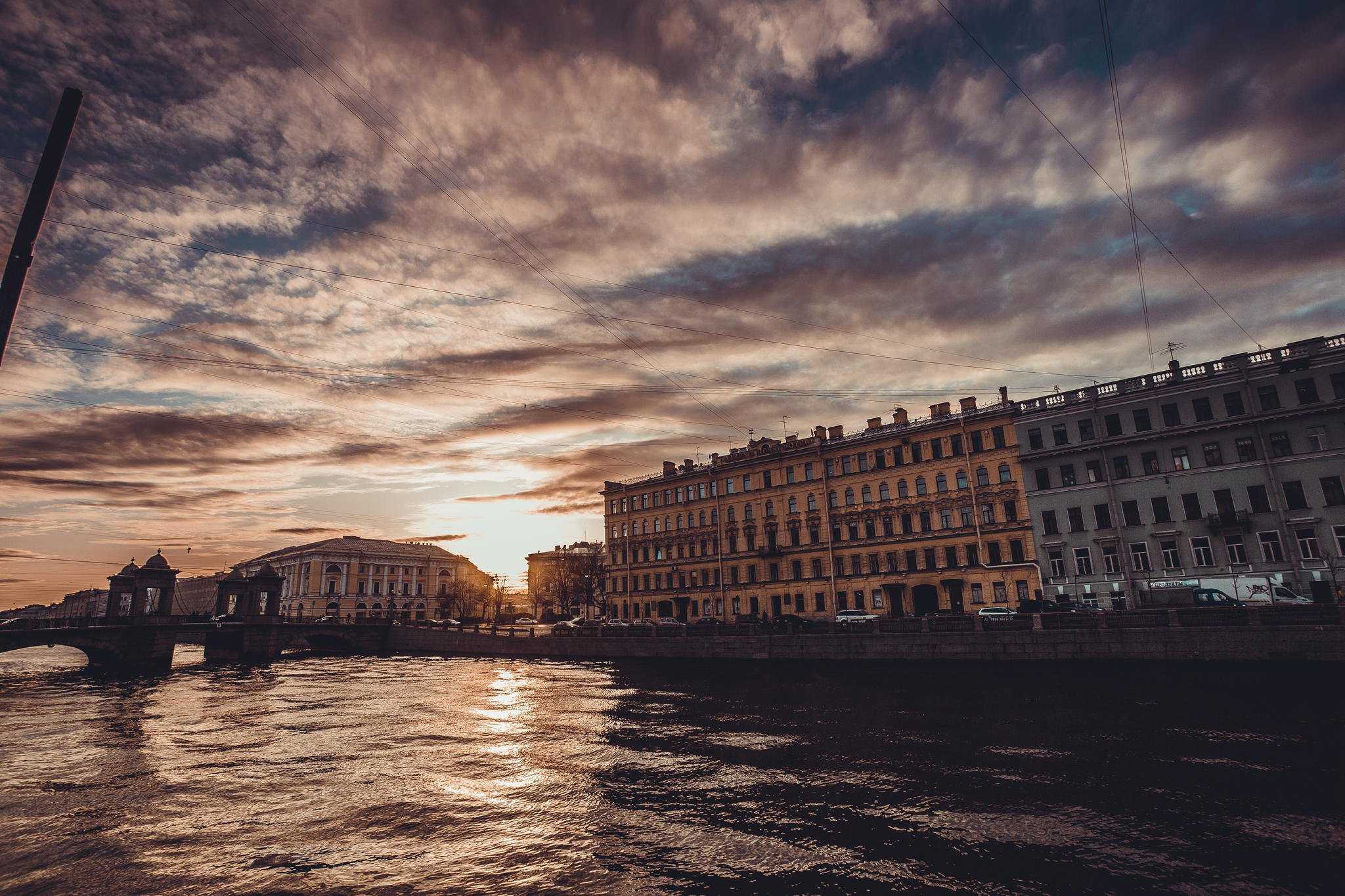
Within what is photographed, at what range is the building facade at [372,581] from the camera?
390ft

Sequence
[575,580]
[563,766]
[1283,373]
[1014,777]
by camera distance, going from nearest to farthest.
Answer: [1014,777] → [563,766] → [1283,373] → [575,580]

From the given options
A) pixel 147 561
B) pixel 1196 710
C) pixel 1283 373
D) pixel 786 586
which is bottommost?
pixel 1196 710

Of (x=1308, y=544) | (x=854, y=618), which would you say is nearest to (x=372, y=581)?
(x=854, y=618)

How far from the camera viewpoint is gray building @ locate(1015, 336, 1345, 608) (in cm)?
3847

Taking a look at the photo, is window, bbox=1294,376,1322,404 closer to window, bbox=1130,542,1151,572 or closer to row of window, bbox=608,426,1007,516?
window, bbox=1130,542,1151,572

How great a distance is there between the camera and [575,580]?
106 meters

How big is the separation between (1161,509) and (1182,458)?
370 centimetres

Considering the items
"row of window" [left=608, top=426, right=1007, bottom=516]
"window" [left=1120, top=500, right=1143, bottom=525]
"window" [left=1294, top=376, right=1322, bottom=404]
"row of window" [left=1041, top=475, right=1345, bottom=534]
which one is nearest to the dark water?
"row of window" [left=1041, top=475, right=1345, bottom=534]

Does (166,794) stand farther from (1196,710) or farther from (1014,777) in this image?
(1196,710)

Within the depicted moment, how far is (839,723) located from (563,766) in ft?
29.9

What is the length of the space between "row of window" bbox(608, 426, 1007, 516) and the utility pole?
181ft

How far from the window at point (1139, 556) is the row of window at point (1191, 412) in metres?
7.79

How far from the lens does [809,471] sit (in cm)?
6222

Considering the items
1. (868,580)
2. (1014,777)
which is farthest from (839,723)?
(868,580)
